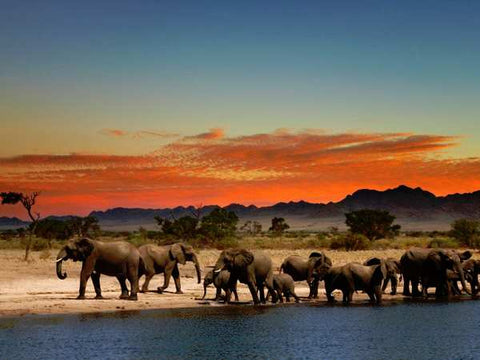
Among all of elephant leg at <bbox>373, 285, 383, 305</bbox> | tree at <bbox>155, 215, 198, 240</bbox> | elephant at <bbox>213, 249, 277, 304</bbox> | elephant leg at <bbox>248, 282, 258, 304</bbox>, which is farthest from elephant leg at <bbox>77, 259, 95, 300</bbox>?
tree at <bbox>155, 215, 198, 240</bbox>

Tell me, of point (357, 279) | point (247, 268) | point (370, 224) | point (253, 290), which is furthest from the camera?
point (370, 224)

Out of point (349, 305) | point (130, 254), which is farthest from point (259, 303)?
point (130, 254)

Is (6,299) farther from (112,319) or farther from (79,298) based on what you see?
(112,319)

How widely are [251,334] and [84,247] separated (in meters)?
9.85

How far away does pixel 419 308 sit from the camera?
29031 millimetres

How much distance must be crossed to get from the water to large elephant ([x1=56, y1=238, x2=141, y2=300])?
3.14 metres

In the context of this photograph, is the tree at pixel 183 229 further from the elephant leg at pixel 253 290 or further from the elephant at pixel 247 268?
the elephant leg at pixel 253 290

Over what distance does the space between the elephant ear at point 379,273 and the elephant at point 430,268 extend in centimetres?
440

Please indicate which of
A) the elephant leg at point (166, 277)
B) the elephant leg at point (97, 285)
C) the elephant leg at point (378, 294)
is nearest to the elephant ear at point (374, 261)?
the elephant leg at point (378, 294)

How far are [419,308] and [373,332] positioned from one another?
268 inches

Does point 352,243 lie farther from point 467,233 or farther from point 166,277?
point 166,277

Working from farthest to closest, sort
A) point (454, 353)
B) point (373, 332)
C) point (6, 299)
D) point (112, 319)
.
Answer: point (6, 299), point (112, 319), point (373, 332), point (454, 353)

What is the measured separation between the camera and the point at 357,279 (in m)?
29.9

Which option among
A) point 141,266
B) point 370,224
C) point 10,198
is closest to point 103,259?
point 141,266
